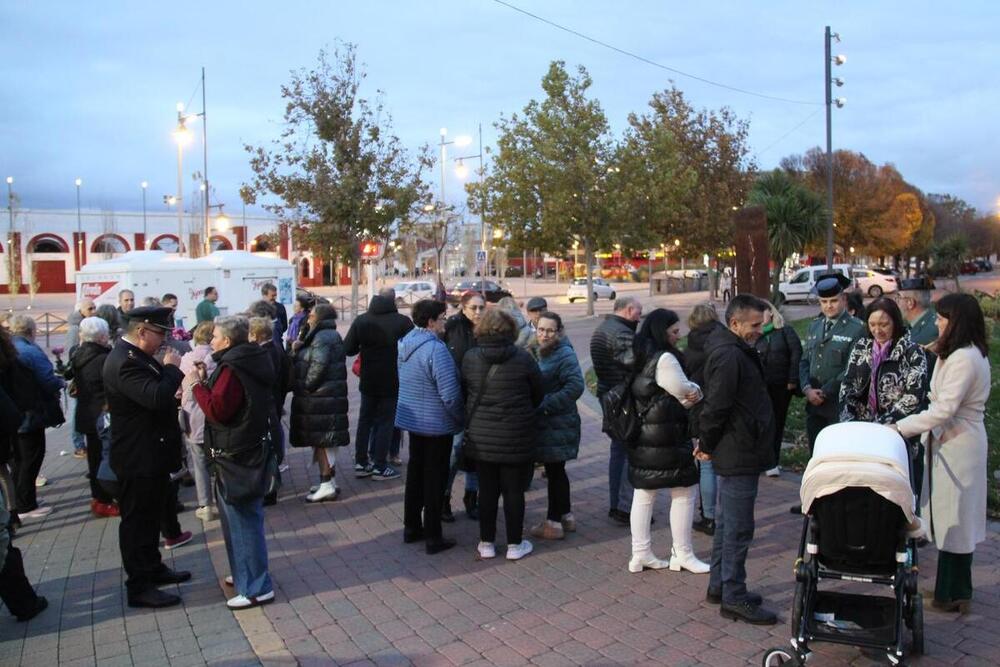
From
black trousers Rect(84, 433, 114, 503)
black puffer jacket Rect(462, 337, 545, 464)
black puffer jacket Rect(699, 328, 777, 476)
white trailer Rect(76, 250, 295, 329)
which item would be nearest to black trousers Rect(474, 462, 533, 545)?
black puffer jacket Rect(462, 337, 545, 464)

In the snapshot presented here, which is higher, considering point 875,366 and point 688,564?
point 875,366

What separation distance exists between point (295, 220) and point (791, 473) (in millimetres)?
21160

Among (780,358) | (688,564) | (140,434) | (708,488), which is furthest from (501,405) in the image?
(780,358)

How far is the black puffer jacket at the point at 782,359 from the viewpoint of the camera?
23.8 ft

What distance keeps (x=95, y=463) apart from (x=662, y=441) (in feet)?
16.2

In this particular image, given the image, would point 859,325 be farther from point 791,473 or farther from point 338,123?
point 338,123

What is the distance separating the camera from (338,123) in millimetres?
25297

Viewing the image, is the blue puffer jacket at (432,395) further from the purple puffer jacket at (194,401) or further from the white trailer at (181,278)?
the white trailer at (181,278)

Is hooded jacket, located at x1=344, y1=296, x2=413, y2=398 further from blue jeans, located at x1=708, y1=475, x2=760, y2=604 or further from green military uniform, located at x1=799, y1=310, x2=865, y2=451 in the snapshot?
blue jeans, located at x1=708, y1=475, x2=760, y2=604

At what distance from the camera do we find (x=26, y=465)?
7379 mm

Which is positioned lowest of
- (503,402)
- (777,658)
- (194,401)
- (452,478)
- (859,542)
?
(777,658)

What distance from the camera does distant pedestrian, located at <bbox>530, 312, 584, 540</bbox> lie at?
251 inches

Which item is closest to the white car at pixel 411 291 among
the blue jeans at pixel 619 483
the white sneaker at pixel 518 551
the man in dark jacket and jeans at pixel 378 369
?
the man in dark jacket and jeans at pixel 378 369

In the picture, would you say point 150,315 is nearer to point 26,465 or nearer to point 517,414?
point 517,414
